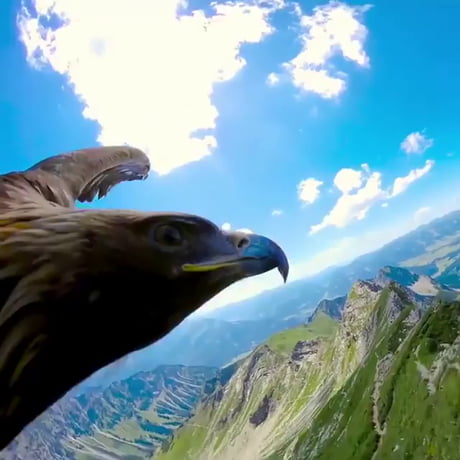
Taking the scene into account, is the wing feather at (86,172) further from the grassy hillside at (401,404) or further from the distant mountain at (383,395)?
the distant mountain at (383,395)

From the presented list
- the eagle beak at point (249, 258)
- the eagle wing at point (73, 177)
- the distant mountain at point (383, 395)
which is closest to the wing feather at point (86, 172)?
the eagle wing at point (73, 177)

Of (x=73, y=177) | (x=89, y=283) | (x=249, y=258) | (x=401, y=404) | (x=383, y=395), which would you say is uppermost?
(x=73, y=177)

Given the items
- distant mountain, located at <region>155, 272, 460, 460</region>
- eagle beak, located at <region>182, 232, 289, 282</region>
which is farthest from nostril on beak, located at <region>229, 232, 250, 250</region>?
distant mountain, located at <region>155, 272, 460, 460</region>

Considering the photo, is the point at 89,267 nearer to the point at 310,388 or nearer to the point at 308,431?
the point at 308,431

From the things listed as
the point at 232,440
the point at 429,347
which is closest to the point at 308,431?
the point at 429,347

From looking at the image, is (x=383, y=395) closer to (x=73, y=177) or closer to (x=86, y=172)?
(x=86, y=172)

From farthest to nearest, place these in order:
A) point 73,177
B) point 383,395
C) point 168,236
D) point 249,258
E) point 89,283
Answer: point 383,395 < point 73,177 < point 249,258 < point 168,236 < point 89,283

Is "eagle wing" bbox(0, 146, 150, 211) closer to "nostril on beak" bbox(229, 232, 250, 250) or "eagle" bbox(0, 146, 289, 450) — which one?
"eagle" bbox(0, 146, 289, 450)

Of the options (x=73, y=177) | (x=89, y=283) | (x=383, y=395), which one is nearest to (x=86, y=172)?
(x=73, y=177)
